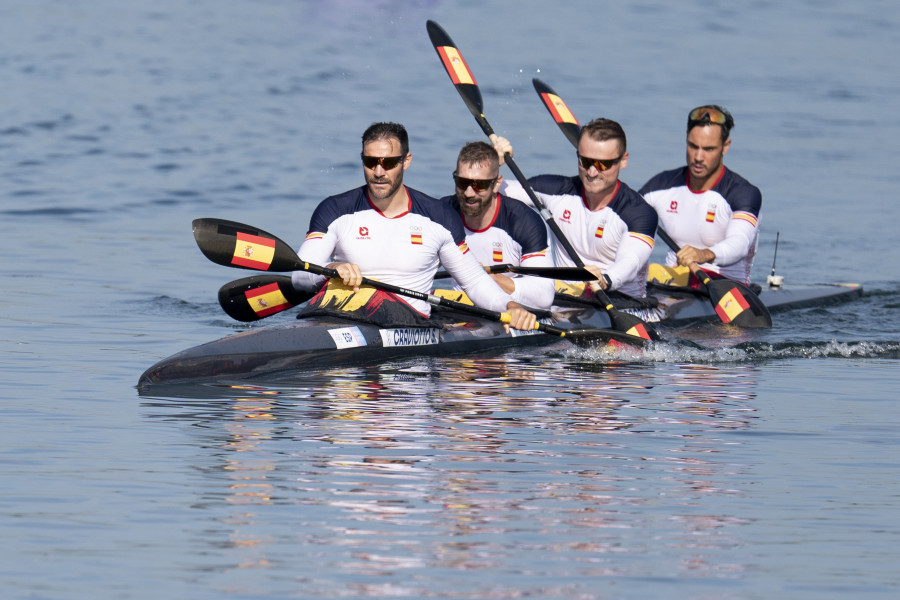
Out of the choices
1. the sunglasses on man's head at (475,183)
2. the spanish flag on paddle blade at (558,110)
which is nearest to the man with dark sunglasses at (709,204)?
the spanish flag on paddle blade at (558,110)

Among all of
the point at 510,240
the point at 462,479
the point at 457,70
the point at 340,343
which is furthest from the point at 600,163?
the point at 462,479

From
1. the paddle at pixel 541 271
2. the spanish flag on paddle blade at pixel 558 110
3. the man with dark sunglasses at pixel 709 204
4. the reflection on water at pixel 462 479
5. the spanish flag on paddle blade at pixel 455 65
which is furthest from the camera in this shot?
the spanish flag on paddle blade at pixel 558 110

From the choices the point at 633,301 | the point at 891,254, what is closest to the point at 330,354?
the point at 633,301

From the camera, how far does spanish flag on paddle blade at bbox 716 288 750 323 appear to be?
13367 mm

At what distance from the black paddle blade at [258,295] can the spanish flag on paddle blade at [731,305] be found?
4135 millimetres

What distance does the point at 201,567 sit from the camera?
586 cm

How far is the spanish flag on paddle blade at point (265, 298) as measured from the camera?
11039 mm

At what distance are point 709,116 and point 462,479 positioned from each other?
7.03 meters

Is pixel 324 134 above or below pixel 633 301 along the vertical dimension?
above

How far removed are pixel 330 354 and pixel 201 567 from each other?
4.36 metres

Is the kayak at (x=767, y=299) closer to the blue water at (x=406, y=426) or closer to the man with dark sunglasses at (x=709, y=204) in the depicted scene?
the blue water at (x=406, y=426)

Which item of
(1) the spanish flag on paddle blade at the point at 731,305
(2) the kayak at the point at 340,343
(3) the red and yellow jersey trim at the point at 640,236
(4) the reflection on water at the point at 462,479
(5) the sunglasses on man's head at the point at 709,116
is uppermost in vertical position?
(5) the sunglasses on man's head at the point at 709,116

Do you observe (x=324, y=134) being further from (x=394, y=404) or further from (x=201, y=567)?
(x=201, y=567)

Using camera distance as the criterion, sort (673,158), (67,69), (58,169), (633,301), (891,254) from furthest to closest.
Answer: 1. (67,69)
2. (673,158)
3. (58,169)
4. (891,254)
5. (633,301)
